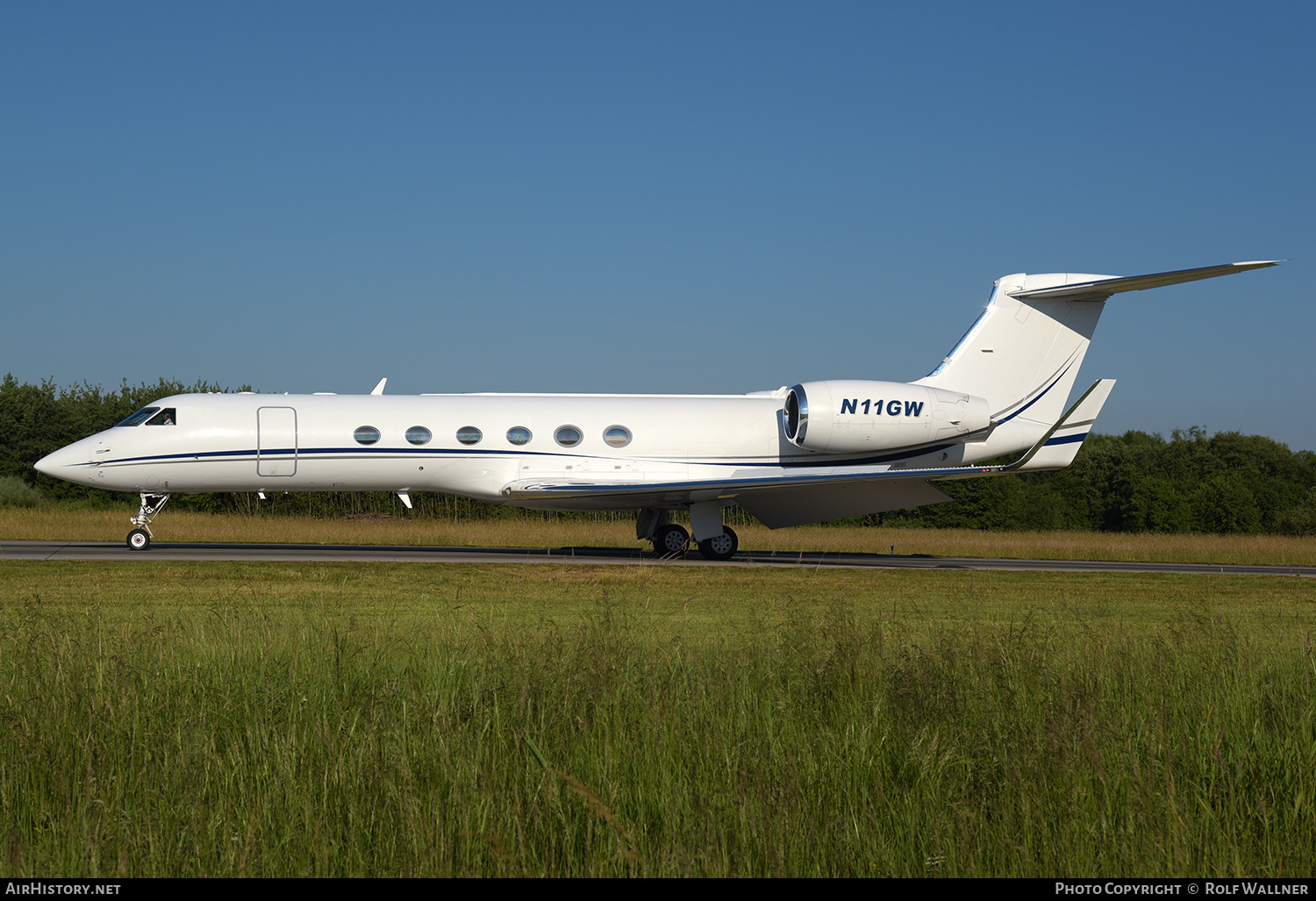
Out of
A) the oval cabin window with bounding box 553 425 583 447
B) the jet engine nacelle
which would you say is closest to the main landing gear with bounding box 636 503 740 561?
the jet engine nacelle

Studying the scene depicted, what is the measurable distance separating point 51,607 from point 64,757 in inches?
255

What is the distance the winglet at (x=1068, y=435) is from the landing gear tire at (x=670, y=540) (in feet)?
20.5

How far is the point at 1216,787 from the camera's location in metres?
4.41

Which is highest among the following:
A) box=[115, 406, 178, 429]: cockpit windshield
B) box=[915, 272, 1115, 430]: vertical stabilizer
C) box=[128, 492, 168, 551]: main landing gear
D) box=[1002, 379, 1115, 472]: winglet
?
box=[915, 272, 1115, 430]: vertical stabilizer

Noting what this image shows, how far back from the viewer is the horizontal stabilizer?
54.5 ft

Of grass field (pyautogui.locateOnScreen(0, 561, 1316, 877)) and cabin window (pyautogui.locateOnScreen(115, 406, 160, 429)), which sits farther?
cabin window (pyautogui.locateOnScreen(115, 406, 160, 429))

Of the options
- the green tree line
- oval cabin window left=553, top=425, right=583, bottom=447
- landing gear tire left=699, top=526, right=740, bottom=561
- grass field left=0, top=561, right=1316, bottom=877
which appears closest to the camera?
grass field left=0, top=561, right=1316, bottom=877

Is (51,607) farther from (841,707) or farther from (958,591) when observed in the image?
(958,591)

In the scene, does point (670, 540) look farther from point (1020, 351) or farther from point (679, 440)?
point (1020, 351)

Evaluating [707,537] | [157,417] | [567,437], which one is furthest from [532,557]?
[157,417]

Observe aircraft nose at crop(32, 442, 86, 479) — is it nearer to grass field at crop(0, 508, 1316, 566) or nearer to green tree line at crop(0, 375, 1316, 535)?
grass field at crop(0, 508, 1316, 566)

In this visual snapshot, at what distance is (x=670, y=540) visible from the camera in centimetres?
2048

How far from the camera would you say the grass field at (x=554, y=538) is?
79.1ft

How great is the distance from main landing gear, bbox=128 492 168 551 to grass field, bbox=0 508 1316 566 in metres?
4.29
